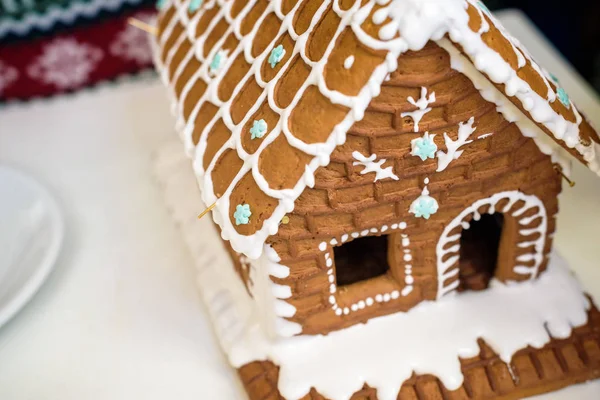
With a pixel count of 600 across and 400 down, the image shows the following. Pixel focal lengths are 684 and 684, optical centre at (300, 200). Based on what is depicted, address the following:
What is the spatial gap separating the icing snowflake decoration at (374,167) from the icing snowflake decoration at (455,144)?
5cm

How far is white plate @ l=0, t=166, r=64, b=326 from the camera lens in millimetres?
945

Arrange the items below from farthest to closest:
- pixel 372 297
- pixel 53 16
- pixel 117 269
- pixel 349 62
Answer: pixel 53 16
pixel 117 269
pixel 372 297
pixel 349 62

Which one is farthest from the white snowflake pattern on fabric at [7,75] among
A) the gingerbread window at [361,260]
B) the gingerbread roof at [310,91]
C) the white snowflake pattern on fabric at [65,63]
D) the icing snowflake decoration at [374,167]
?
the icing snowflake decoration at [374,167]

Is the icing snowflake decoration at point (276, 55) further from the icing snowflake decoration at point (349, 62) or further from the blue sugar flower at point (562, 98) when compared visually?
the blue sugar flower at point (562, 98)

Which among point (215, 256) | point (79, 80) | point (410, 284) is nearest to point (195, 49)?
point (215, 256)

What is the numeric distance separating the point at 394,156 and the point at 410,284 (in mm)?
222

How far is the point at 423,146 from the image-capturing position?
2.24 ft

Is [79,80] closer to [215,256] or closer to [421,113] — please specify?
[215,256]

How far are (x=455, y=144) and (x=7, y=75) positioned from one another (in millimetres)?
966

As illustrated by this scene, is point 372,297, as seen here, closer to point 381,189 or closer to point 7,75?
point 381,189

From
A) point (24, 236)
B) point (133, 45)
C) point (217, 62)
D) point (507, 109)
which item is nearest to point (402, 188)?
point (507, 109)

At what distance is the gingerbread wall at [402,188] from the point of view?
66 centimetres

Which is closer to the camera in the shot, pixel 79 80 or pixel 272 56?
pixel 272 56

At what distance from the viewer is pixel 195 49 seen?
0.87 m
